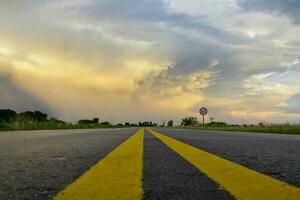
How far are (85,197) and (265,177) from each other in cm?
170

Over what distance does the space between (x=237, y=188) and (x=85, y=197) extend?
3.61 ft

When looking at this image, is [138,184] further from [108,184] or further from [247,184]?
[247,184]

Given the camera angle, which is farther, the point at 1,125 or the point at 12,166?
the point at 1,125

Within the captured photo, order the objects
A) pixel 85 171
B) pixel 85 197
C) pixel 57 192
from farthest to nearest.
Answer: pixel 85 171 < pixel 57 192 < pixel 85 197

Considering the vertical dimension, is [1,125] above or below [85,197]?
above

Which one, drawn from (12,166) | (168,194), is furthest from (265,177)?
(12,166)

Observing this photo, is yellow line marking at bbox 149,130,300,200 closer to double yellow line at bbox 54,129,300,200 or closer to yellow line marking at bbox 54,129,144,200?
double yellow line at bbox 54,129,300,200

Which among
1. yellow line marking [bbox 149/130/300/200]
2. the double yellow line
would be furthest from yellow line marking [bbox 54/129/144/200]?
yellow line marking [bbox 149/130/300/200]

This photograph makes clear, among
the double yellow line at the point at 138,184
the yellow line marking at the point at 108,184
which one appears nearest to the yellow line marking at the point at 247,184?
the double yellow line at the point at 138,184

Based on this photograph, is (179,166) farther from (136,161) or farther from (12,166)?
(12,166)

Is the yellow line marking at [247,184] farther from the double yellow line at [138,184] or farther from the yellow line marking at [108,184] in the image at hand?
the yellow line marking at [108,184]

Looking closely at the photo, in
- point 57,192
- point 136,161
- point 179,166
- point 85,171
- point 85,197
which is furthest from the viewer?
point 136,161

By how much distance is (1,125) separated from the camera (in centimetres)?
2411

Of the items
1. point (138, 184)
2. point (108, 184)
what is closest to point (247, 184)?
point (138, 184)
